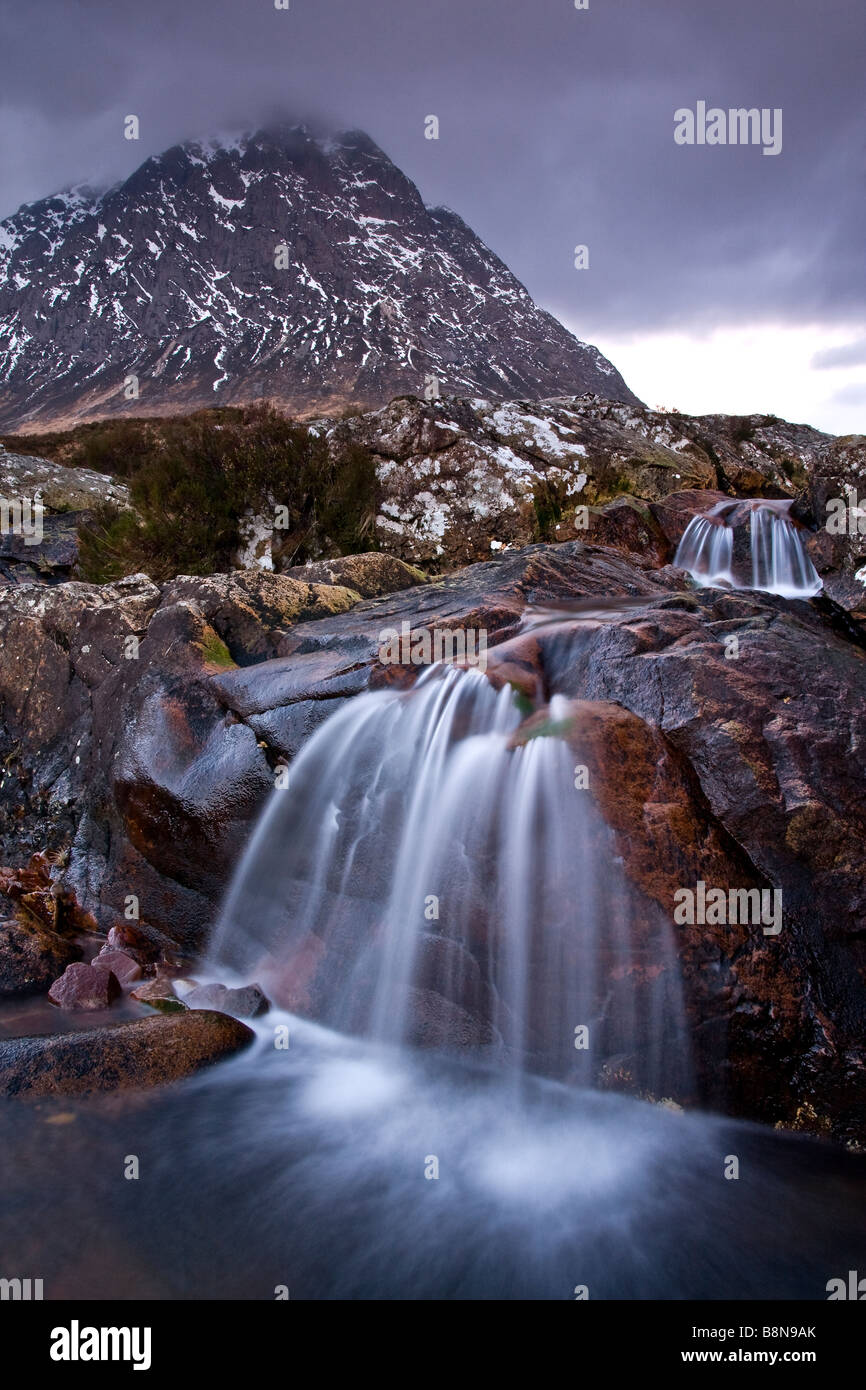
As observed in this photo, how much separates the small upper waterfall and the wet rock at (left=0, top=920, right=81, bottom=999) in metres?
9.91

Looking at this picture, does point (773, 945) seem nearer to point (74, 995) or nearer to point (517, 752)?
point (517, 752)

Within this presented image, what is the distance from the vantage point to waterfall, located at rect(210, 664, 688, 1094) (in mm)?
4625

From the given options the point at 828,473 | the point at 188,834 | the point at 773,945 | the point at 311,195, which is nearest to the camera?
the point at 773,945

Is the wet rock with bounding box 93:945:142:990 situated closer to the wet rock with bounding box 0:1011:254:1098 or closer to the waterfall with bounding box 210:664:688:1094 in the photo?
the waterfall with bounding box 210:664:688:1094

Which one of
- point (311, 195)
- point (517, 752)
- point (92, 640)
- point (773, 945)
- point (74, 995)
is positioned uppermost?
point (311, 195)

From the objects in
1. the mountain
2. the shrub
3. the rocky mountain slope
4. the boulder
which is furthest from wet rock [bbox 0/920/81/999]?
the mountain

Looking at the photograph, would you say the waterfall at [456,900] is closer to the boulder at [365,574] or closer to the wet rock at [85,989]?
the wet rock at [85,989]

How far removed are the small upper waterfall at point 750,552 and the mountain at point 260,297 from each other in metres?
73.7

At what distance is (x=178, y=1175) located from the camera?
411cm

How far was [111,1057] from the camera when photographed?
15.5 ft

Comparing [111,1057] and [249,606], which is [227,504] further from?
[111,1057]

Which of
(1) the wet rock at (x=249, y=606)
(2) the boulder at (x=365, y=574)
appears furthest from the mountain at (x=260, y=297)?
(1) the wet rock at (x=249, y=606)
